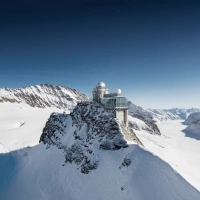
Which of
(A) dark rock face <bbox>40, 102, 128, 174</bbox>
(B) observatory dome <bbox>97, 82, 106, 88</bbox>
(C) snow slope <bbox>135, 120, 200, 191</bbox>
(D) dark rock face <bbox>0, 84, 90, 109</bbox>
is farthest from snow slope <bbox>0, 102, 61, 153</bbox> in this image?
(C) snow slope <bbox>135, 120, 200, 191</bbox>

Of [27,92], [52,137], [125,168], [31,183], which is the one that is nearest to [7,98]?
[27,92]

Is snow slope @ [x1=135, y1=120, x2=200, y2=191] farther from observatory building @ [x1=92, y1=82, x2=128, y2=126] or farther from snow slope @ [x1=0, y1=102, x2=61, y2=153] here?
snow slope @ [x1=0, y1=102, x2=61, y2=153]

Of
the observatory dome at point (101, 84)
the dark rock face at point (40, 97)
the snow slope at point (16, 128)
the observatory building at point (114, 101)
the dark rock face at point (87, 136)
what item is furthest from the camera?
the dark rock face at point (40, 97)

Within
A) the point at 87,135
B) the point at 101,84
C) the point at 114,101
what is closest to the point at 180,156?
the point at 114,101

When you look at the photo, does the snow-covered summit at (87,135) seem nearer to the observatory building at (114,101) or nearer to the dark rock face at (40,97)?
the observatory building at (114,101)

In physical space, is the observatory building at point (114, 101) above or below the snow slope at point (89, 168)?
above

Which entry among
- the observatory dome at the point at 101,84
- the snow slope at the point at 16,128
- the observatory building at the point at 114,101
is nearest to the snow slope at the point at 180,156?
the observatory building at the point at 114,101
